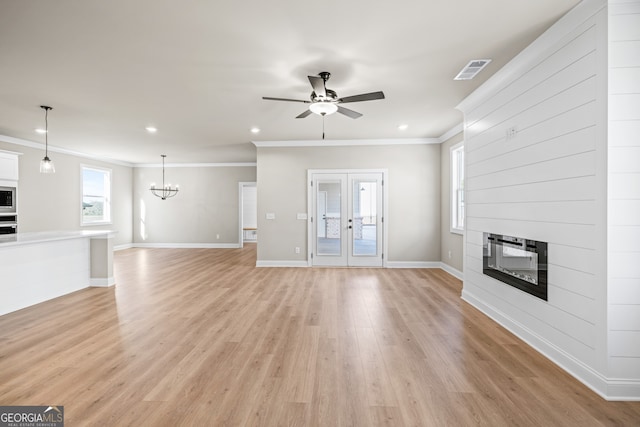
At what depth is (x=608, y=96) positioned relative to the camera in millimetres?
2023

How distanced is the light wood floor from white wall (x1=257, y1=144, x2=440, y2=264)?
2.11 metres

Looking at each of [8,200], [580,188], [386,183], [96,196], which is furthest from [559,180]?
[96,196]

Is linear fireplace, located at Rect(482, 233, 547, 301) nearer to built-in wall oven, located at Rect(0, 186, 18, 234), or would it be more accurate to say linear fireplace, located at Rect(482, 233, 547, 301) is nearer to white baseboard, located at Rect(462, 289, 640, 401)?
white baseboard, located at Rect(462, 289, 640, 401)

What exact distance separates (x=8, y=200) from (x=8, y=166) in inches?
26.1

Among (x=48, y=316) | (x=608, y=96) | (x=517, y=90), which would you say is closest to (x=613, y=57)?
(x=608, y=96)

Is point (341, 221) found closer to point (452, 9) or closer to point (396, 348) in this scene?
point (396, 348)

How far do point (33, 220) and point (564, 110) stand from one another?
30.3 ft

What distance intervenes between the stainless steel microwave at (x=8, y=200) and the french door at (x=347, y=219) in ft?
19.5

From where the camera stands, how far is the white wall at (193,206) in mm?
9539

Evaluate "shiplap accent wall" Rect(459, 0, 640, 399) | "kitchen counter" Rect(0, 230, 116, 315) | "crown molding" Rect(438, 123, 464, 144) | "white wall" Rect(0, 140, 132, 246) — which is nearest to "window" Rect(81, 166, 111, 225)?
"white wall" Rect(0, 140, 132, 246)

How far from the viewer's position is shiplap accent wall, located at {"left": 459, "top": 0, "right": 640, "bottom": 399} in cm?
202

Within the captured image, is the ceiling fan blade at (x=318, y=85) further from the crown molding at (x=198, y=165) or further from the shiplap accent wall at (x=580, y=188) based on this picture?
the crown molding at (x=198, y=165)

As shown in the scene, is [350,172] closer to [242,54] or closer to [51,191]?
[242,54]

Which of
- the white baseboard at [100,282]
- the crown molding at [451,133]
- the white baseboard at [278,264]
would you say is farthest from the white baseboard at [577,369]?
the white baseboard at [100,282]
